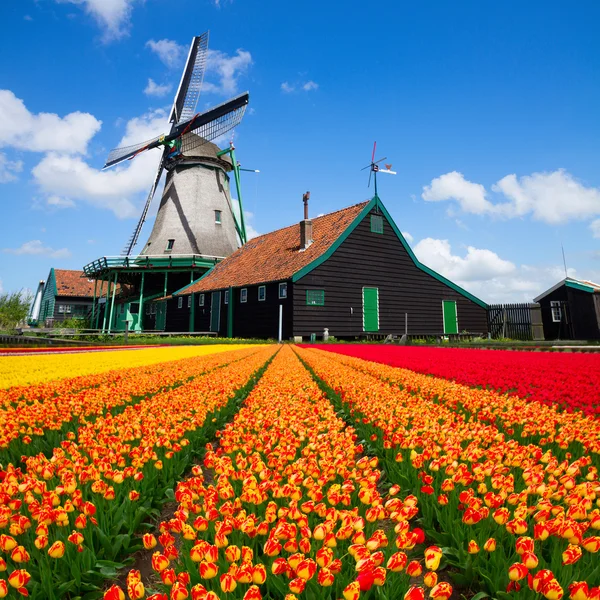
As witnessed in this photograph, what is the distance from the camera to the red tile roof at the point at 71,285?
50.9 m

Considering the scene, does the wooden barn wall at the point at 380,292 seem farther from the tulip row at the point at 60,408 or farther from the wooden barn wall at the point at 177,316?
the tulip row at the point at 60,408

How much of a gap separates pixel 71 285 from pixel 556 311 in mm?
50998

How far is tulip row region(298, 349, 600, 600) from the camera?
154 centimetres

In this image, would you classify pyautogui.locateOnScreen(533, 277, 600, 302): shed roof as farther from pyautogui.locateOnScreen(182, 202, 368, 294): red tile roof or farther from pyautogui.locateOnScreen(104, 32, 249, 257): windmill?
pyautogui.locateOnScreen(104, 32, 249, 257): windmill

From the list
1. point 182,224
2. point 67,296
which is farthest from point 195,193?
point 67,296

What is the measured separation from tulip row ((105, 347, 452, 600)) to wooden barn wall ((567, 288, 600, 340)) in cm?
2246

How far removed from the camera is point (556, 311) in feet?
74.3

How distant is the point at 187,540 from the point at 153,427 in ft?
6.40

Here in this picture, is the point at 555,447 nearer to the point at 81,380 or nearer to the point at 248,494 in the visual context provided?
the point at 248,494

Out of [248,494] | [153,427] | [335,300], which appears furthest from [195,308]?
[248,494]

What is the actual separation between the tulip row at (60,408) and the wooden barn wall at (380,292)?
46.4 ft

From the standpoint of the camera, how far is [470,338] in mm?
27281

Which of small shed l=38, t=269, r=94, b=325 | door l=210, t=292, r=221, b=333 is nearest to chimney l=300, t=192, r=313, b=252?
door l=210, t=292, r=221, b=333

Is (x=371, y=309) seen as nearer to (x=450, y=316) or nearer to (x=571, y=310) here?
(x=450, y=316)
